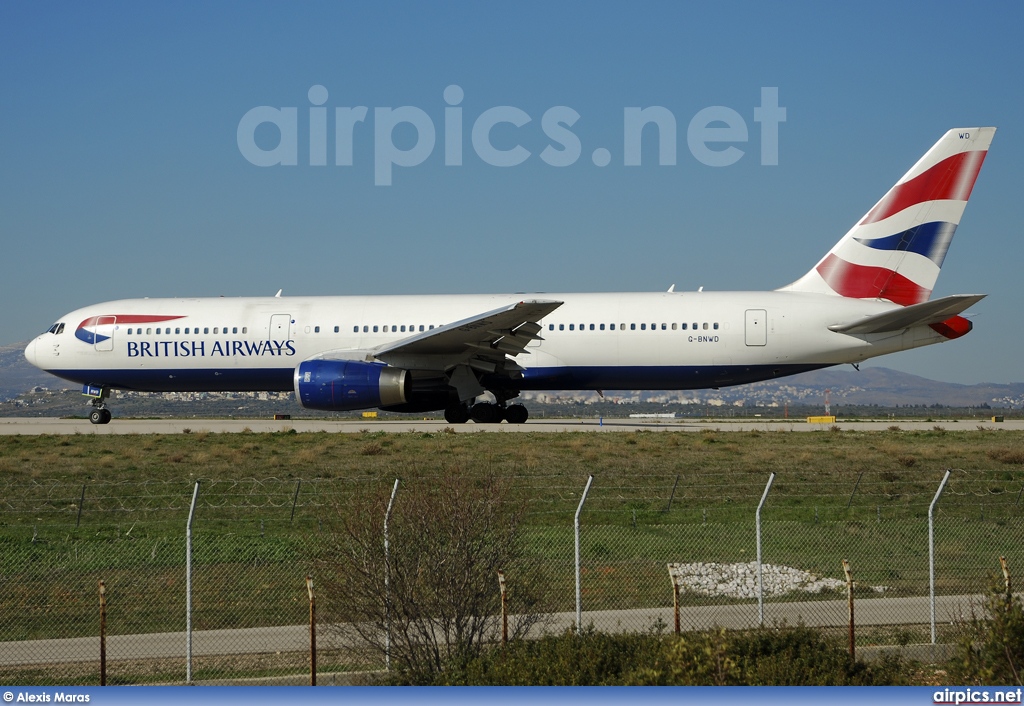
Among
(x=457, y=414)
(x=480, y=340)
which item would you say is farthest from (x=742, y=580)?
(x=457, y=414)

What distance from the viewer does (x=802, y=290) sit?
3053 cm

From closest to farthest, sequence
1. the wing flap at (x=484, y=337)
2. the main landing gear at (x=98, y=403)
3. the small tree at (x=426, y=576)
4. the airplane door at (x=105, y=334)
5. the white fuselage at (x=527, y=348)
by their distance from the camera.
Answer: the small tree at (x=426, y=576) → the wing flap at (x=484, y=337) → the white fuselage at (x=527, y=348) → the airplane door at (x=105, y=334) → the main landing gear at (x=98, y=403)

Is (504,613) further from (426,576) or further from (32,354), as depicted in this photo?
(32,354)

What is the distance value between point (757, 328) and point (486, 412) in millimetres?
8432

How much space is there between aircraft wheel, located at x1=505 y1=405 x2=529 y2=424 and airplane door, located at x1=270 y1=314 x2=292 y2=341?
714 cm

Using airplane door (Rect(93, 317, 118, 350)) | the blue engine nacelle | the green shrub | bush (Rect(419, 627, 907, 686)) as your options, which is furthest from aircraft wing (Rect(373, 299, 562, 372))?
the green shrub

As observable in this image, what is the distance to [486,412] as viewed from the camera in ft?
104

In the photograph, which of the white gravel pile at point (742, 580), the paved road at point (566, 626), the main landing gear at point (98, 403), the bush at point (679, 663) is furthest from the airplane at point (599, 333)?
the bush at point (679, 663)

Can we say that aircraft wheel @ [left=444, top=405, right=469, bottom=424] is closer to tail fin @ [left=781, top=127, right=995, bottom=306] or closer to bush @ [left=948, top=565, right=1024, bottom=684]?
tail fin @ [left=781, top=127, right=995, bottom=306]

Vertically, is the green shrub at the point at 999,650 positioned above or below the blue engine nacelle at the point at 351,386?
below

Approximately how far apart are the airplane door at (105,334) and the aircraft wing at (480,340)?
9.88 metres

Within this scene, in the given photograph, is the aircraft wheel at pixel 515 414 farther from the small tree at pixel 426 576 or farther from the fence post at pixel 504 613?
the fence post at pixel 504 613

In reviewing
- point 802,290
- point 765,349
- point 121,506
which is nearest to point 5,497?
point 121,506

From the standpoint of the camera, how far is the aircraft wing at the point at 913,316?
85.1ft
